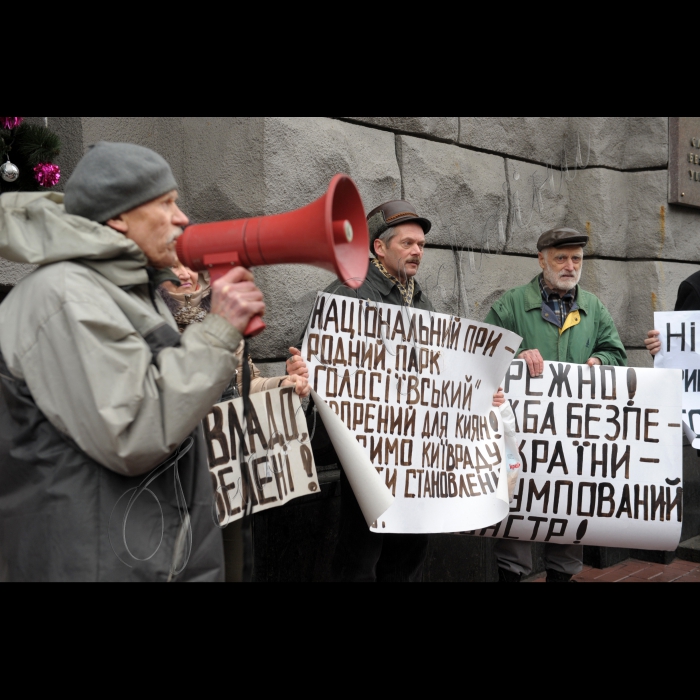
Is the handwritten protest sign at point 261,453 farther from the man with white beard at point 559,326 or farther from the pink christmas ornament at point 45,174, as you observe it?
the man with white beard at point 559,326

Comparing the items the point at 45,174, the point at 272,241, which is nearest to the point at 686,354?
the point at 272,241

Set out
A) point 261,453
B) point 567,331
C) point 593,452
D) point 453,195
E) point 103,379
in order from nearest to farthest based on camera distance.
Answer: point 103,379, point 261,453, point 593,452, point 567,331, point 453,195

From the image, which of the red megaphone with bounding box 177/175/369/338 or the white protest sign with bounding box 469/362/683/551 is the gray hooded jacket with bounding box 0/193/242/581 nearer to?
the red megaphone with bounding box 177/175/369/338

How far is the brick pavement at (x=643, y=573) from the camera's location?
4926mm

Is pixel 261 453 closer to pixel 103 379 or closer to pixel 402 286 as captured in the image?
pixel 402 286

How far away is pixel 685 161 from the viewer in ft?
18.9

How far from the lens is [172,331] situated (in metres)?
1.86

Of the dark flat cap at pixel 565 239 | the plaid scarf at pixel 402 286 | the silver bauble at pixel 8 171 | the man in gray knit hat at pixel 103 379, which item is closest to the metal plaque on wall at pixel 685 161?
the dark flat cap at pixel 565 239

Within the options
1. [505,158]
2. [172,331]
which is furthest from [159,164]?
[505,158]

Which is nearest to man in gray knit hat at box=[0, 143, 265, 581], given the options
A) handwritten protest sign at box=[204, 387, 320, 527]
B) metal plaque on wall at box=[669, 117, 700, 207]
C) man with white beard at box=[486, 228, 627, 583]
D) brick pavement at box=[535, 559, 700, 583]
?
handwritten protest sign at box=[204, 387, 320, 527]

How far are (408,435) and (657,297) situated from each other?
335cm

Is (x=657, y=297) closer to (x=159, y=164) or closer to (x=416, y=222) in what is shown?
(x=416, y=222)

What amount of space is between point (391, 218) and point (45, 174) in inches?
55.1

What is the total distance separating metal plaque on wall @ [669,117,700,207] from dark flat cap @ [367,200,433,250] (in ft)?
10.0
